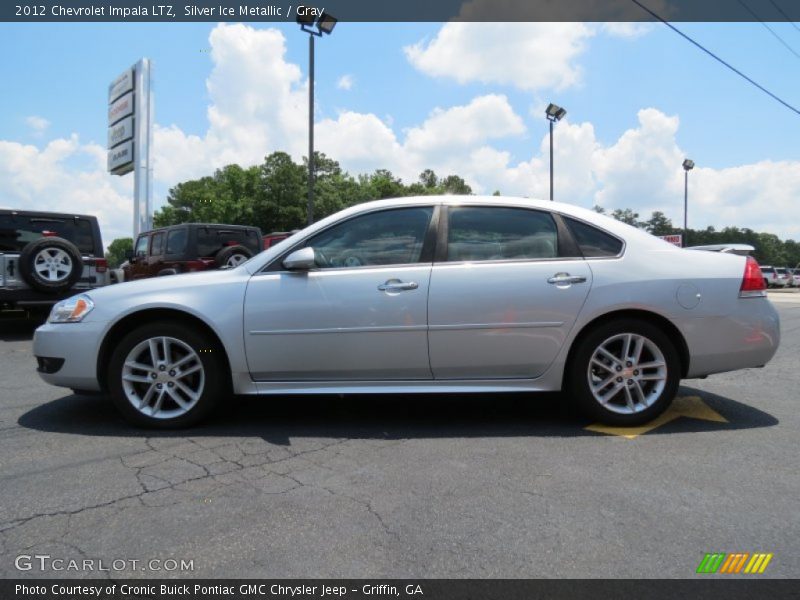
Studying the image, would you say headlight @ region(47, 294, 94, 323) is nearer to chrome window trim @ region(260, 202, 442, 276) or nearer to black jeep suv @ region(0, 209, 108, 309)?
chrome window trim @ region(260, 202, 442, 276)

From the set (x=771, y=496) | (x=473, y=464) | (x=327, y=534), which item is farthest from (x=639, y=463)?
(x=327, y=534)

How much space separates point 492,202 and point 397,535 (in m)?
2.43

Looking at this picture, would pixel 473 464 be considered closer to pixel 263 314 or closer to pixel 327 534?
pixel 327 534

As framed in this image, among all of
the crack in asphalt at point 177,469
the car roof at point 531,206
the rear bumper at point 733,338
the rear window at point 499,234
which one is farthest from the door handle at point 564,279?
the crack in asphalt at point 177,469

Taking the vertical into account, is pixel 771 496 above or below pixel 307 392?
below

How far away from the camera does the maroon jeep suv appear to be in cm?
1146

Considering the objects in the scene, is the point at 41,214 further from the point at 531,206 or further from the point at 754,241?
the point at 754,241

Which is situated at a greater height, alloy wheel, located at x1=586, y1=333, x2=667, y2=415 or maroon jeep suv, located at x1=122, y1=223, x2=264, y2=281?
maroon jeep suv, located at x1=122, y1=223, x2=264, y2=281

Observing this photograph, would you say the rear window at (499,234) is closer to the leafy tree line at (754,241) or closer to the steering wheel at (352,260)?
the steering wheel at (352,260)

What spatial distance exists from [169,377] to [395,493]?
186cm

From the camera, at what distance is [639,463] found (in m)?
3.10

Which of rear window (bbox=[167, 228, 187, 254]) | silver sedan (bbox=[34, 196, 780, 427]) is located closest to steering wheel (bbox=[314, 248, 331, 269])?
silver sedan (bbox=[34, 196, 780, 427])

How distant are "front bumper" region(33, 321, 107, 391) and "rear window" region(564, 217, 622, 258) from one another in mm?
3277

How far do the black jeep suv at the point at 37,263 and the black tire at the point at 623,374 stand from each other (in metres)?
7.41
